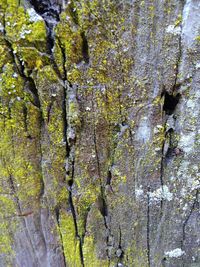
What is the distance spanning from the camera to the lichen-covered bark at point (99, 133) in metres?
0.64

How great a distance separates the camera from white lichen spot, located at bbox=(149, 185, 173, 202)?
2.72 feet

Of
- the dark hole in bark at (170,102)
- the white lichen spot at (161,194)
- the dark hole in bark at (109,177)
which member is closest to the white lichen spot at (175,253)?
the white lichen spot at (161,194)

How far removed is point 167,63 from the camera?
0.68m

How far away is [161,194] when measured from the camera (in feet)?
2.74

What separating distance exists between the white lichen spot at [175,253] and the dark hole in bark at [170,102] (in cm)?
49

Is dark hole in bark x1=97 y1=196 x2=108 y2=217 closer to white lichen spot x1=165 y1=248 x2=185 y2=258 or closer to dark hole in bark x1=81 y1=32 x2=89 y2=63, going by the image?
white lichen spot x1=165 y1=248 x2=185 y2=258

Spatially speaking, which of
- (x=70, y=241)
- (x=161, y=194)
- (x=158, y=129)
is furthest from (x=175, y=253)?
(x=158, y=129)

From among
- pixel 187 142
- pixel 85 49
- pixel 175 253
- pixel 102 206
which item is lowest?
pixel 175 253

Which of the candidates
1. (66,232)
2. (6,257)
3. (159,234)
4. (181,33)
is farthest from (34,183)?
(181,33)

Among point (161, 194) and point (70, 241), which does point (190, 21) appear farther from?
point (70, 241)

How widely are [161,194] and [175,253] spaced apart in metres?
0.26

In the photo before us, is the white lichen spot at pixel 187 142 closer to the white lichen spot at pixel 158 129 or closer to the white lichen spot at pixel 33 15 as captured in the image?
the white lichen spot at pixel 158 129

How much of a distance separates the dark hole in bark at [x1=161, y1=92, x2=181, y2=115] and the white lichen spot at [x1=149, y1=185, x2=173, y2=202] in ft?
0.77

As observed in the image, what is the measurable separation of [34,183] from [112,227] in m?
0.28
